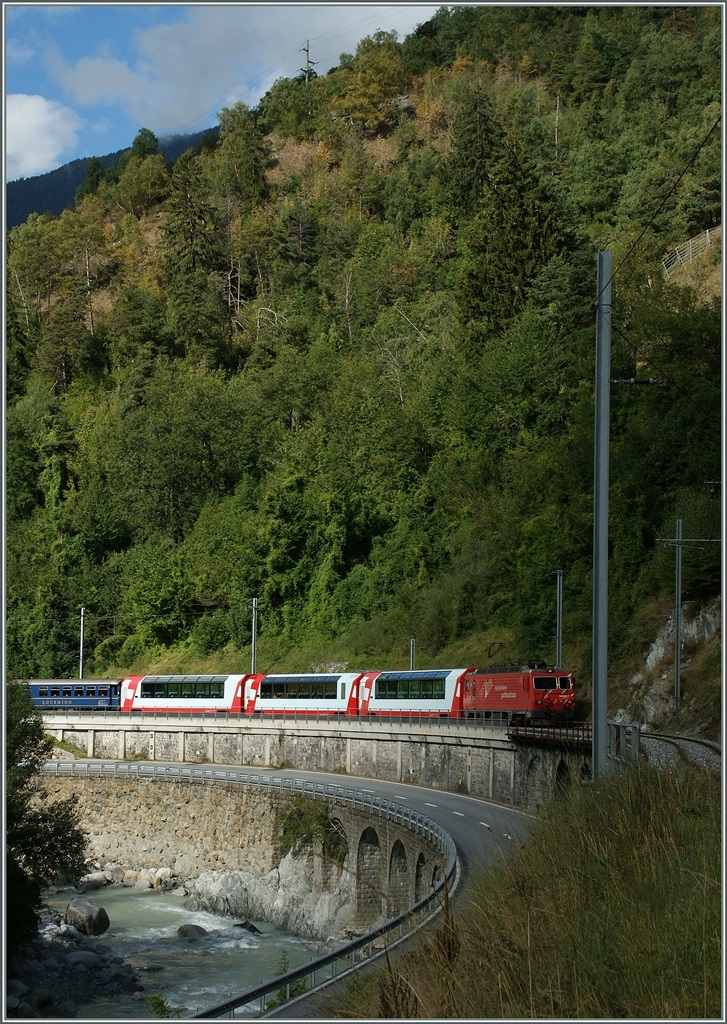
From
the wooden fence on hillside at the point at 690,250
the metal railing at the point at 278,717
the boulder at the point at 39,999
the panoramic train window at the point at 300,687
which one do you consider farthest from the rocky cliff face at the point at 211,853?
the wooden fence on hillside at the point at 690,250

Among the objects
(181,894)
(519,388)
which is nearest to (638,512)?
(519,388)

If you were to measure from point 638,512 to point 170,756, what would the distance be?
26.6 meters

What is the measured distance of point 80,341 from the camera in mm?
105438

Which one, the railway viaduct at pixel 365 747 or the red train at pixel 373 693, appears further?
the red train at pixel 373 693

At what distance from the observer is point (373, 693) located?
172 ft

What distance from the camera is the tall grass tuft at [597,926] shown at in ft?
25.4

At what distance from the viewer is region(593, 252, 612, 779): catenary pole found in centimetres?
1373

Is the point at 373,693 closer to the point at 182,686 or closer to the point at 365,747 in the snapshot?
the point at 365,747

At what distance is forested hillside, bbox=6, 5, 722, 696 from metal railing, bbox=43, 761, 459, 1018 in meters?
13.3

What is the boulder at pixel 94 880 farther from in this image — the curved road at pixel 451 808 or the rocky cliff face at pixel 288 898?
the curved road at pixel 451 808

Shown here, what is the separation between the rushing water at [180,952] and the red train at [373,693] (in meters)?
11.7

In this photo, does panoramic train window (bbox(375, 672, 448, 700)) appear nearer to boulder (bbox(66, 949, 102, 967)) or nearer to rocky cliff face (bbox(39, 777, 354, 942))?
rocky cliff face (bbox(39, 777, 354, 942))

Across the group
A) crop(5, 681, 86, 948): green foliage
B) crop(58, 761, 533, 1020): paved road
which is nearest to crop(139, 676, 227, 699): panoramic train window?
crop(58, 761, 533, 1020): paved road

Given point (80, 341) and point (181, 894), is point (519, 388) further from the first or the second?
point (80, 341)
